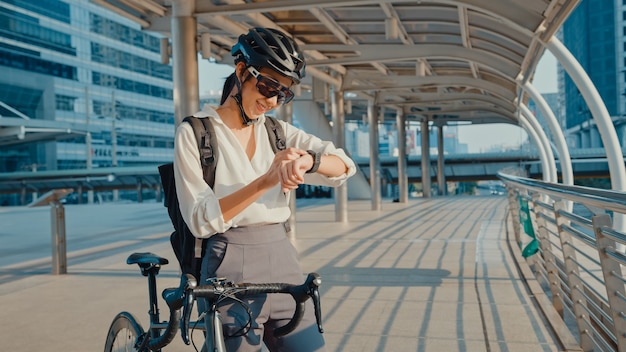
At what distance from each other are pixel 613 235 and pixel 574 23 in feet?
372

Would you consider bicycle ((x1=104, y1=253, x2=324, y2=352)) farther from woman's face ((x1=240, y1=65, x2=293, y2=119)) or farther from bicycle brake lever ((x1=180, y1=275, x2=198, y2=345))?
woman's face ((x1=240, y1=65, x2=293, y2=119))

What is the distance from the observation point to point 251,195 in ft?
6.93

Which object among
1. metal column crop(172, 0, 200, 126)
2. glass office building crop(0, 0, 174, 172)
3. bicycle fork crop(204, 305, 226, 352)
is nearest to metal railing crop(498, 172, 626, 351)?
bicycle fork crop(204, 305, 226, 352)

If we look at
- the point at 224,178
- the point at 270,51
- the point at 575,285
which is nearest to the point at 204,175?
the point at 224,178

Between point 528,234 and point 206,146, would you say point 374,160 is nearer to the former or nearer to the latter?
point 528,234

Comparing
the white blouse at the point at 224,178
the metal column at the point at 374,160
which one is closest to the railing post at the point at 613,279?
the white blouse at the point at 224,178

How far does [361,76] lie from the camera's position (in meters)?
20.1

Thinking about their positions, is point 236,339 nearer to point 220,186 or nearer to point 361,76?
point 220,186

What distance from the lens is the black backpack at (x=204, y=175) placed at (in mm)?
2240

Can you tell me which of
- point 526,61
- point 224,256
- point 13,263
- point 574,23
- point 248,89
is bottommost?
point 13,263

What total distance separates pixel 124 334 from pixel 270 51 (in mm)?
1491

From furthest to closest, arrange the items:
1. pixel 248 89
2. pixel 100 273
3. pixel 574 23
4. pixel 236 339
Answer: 1. pixel 574 23
2. pixel 100 273
3. pixel 248 89
4. pixel 236 339

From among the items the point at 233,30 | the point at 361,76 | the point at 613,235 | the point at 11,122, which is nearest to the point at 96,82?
the point at 11,122

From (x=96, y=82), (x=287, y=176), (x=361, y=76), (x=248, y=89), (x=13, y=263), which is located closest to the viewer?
(x=287, y=176)
